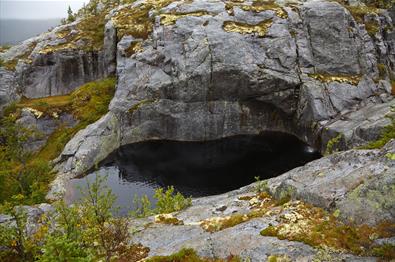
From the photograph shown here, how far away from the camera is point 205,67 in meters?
54.0

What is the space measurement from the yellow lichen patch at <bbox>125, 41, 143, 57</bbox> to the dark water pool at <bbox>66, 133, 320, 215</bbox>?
1443 centimetres

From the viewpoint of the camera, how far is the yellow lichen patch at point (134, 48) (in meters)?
59.1

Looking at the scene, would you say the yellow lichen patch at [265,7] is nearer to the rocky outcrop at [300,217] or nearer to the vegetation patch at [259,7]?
the vegetation patch at [259,7]

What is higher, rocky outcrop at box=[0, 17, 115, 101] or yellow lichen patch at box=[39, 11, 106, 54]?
yellow lichen patch at box=[39, 11, 106, 54]

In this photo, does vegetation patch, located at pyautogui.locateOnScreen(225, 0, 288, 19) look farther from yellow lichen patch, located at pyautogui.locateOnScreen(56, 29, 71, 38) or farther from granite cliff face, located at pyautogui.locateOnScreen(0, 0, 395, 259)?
yellow lichen patch, located at pyautogui.locateOnScreen(56, 29, 71, 38)

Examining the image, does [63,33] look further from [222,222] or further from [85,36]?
[222,222]

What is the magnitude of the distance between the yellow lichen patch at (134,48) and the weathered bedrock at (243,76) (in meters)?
0.23

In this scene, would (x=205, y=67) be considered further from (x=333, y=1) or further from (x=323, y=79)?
(x=333, y=1)

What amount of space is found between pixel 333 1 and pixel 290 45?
1164 cm

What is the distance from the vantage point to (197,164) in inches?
1972

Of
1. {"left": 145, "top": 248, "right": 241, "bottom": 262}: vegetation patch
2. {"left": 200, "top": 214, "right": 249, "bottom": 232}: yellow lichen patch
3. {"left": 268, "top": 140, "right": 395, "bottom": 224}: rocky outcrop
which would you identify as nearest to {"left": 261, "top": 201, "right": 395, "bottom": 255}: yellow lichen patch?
{"left": 268, "top": 140, "right": 395, "bottom": 224}: rocky outcrop

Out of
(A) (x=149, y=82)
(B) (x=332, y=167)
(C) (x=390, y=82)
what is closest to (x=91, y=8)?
(A) (x=149, y=82)

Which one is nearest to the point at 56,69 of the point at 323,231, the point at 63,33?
the point at 63,33

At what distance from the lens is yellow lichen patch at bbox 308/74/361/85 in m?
54.4
